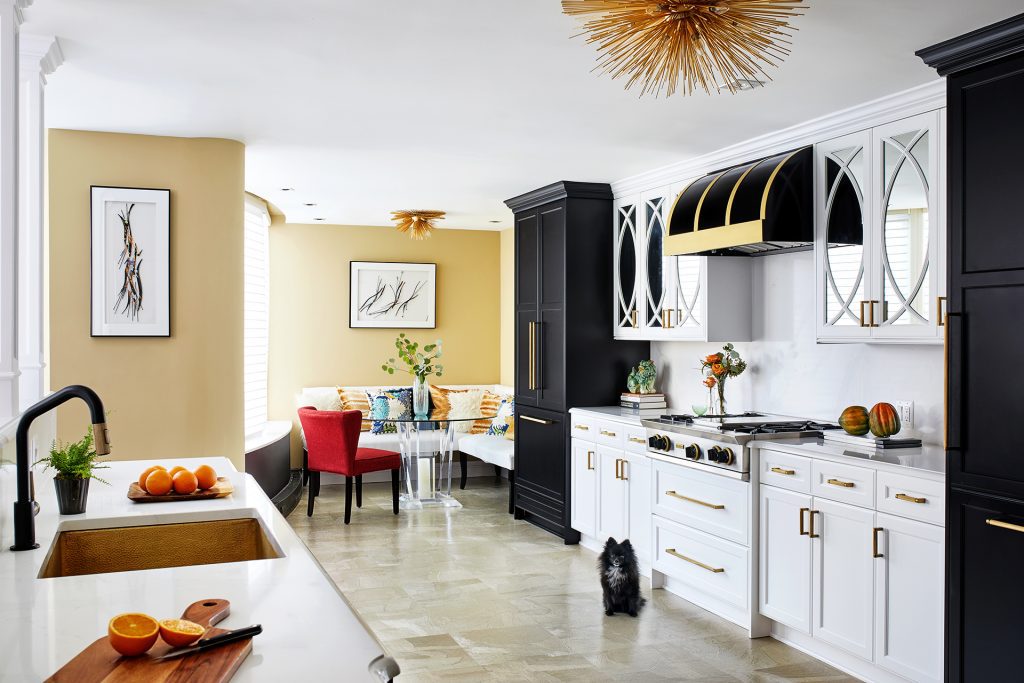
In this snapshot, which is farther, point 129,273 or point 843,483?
point 129,273

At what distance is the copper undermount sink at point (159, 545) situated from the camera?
2295 mm

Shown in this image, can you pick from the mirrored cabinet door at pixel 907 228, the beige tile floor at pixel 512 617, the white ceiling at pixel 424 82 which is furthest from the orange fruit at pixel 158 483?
the mirrored cabinet door at pixel 907 228

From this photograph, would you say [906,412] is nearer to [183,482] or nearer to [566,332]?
[566,332]

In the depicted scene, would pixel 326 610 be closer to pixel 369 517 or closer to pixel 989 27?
pixel 989 27

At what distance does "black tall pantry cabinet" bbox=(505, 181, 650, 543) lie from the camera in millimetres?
6000

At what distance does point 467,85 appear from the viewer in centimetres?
371

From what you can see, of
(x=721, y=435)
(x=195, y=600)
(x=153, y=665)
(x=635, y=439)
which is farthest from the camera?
(x=635, y=439)

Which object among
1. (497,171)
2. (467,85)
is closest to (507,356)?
(497,171)

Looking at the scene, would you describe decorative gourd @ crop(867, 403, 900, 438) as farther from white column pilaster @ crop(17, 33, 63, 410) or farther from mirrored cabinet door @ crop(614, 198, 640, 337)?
white column pilaster @ crop(17, 33, 63, 410)

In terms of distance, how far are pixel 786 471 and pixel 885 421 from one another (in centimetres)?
49

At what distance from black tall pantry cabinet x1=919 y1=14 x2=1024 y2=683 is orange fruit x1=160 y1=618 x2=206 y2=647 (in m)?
2.62

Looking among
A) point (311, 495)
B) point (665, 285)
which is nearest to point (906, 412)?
point (665, 285)

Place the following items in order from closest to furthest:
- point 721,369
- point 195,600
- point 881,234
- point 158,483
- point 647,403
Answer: point 195,600 < point 158,483 < point 881,234 < point 721,369 < point 647,403

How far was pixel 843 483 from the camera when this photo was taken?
355cm
